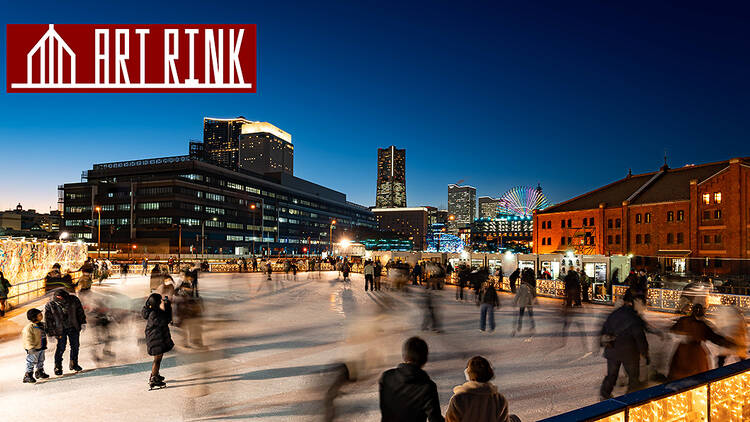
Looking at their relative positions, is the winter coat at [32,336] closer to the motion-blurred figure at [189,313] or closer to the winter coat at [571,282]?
the motion-blurred figure at [189,313]

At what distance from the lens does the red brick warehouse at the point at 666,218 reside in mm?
41281

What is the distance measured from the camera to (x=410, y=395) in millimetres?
3461

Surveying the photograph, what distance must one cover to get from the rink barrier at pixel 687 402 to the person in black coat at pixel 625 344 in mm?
2072

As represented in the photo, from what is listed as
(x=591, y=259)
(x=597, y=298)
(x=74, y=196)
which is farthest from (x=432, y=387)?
(x=74, y=196)

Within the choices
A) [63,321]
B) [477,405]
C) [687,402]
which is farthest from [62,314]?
[687,402]

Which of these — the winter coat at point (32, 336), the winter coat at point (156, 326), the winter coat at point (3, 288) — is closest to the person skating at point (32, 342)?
the winter coat at point (32, 336)

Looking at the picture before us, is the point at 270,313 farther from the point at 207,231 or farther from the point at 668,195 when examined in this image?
the point at 207,231

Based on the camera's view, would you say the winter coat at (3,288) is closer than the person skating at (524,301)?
No

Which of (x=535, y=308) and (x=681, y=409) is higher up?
(x=681, y=409)

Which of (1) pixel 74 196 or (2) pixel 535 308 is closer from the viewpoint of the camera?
(2) pixel 535 308

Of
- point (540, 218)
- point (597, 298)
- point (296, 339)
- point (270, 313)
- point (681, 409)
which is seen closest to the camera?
point (681, 409)

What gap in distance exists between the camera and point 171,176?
9156 cm

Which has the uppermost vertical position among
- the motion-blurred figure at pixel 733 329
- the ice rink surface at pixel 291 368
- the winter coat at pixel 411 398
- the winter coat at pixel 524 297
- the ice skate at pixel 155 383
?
the winter coat at pixel 411 398

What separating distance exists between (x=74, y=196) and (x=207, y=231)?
29766 mm
